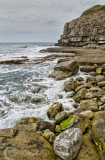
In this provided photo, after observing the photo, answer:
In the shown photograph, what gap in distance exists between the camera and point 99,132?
400 cm

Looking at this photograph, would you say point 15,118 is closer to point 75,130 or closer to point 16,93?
point 16,93

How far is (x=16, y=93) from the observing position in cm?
1000

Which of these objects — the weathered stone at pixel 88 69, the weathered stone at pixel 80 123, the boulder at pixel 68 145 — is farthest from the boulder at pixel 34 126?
the weathered stone at pixel 88 69

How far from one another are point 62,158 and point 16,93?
24.7 ft

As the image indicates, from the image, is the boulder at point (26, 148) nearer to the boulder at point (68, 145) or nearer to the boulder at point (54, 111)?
the boulder at point (68, 145)

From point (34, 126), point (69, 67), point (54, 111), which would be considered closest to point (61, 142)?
point (34, 126)

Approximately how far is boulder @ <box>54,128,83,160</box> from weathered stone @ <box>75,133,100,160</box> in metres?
0.15

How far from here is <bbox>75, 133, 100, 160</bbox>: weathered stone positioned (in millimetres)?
3385

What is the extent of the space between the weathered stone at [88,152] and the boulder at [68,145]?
153 mm

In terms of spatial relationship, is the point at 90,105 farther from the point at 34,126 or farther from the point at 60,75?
the point at 60,75

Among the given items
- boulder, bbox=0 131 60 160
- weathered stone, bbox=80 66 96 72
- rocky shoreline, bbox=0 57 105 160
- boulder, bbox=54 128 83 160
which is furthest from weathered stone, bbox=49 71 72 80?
boulder, bbox=54 128 83 160

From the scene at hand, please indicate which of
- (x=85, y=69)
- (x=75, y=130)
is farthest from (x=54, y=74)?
(x=75, y=130)

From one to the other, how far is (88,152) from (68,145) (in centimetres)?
77

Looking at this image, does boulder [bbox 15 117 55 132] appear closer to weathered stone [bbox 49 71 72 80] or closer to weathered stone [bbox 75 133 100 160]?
weathered stone [bbox 75 133 100 160]
